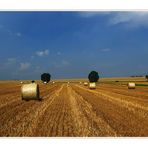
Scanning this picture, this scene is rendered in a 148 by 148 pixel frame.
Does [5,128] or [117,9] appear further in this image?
[117,9]

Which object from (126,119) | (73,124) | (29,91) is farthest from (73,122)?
(29,91)

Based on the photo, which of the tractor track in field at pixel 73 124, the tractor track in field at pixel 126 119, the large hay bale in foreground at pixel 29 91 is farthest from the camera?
the large hay bale in foreground at pixel 29 91

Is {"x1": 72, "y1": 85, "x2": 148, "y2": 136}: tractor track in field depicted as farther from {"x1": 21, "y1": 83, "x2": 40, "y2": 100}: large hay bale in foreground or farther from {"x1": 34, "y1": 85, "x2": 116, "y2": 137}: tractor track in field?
{"x1": 21, "y1": 83, "x2": 40, "y2": 100}: large hay bale in foreground

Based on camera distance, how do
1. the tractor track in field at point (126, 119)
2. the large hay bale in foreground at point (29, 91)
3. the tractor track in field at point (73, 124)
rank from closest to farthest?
the tractor track in field at point (73, 124)
the tractor track in field at point (126, 119)
the large hay bale in foreground at point (29, 91)

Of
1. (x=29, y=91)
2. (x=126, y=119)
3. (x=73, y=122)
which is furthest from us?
(x=29, y=91)

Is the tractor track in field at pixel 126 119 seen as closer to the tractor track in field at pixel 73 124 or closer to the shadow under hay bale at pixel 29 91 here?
the tractor track in field at pixel 73 124

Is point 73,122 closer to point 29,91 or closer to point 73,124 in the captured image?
point 73,124

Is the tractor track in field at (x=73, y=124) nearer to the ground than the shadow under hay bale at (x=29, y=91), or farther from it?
nearer to the ground

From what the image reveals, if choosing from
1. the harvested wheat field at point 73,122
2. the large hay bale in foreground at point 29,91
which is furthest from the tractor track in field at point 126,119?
the large hay bale in foreground at point 29,91

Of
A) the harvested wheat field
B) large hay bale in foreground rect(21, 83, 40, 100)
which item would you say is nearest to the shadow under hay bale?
large hay bale in foreground rect(21, 83, 40, 100)

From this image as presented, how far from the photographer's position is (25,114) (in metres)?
12.8
